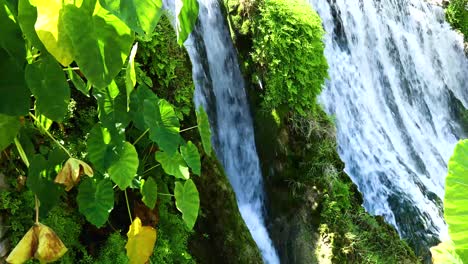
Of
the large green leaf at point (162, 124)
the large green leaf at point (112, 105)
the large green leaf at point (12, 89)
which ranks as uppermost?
the large green leaf at point (12, 89)

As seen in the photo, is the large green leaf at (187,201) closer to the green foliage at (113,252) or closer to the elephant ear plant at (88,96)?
the elephant ear plant at (88,96)

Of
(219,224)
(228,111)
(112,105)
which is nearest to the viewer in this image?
Result: (112,105)

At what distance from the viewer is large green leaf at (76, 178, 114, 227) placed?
7.84ft

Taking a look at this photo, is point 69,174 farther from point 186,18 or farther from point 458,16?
point 458,16

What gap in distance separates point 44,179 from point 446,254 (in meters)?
1.57

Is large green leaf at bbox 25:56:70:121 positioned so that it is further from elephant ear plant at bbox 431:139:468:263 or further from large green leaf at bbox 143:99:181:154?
elephant ear plant at bbox 431:139:468:263

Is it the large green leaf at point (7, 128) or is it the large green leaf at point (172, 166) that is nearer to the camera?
the large green leaf at point (7, 128)

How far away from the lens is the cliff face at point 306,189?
5062 mm

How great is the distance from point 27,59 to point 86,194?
0.87 meters

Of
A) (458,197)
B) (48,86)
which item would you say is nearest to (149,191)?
(48,86)

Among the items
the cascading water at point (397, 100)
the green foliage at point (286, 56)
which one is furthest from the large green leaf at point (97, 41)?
the cascading water at point (397, 100)

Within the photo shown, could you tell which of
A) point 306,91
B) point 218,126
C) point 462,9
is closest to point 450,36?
point 462,9

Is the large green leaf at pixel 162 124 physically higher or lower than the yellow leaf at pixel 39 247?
higher

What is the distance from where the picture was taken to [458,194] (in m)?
0.97
